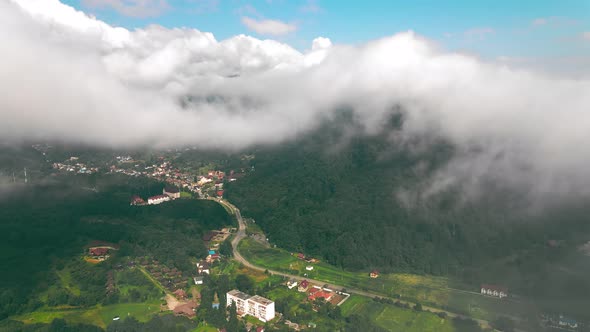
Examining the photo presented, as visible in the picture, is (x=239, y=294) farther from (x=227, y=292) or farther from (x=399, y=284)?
(x=399, y=284)

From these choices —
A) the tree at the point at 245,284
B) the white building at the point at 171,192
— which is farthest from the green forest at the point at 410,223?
the tree at the point at 245,284

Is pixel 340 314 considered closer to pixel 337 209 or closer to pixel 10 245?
pixel 337 209

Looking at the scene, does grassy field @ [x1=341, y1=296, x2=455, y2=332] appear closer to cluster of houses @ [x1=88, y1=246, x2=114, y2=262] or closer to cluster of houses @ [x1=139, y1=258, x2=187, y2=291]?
cluster of houses @ [x1=139, y1=258, x2=187, y2=291]

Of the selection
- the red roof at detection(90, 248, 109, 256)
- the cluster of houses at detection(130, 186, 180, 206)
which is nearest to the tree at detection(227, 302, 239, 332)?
the red roof at detection(90, 248, 109, 256)

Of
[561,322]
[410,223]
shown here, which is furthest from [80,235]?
[561,322]

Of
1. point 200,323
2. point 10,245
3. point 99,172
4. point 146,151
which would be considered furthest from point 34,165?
point 200,323

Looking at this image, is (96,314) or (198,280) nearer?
(96,314)
